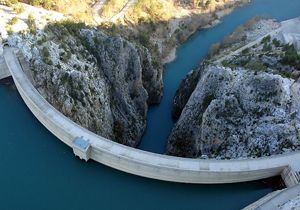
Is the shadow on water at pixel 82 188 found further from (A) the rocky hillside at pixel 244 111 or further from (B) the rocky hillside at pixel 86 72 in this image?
(B) the rocky hillside at pixel 86 72

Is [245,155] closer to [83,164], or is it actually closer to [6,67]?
[83,164]

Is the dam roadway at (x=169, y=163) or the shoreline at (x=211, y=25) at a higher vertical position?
the dam roadway at (x=169, y=163)

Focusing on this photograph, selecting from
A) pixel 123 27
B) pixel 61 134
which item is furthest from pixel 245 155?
pixel 123 27

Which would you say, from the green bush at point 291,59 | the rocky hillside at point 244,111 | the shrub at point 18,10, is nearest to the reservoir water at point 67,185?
the rocky hillside at point 244,111

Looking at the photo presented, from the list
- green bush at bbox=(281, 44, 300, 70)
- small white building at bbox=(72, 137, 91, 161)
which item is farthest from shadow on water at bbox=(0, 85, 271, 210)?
green bush at bbox=(281, 44, 300, 70)

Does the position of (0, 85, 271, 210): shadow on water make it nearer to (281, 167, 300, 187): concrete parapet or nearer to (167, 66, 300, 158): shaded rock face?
(281, 167, 300, 187): concrete parapet

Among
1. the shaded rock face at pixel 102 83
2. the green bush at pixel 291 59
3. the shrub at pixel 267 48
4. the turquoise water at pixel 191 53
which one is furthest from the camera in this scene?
the turquoise water at pixel 191 53

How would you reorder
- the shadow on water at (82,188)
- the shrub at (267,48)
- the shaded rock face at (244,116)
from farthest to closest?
the shrub at (267,48)
the shaded rock face at (244,116)
the shadow on water at (82,188)
